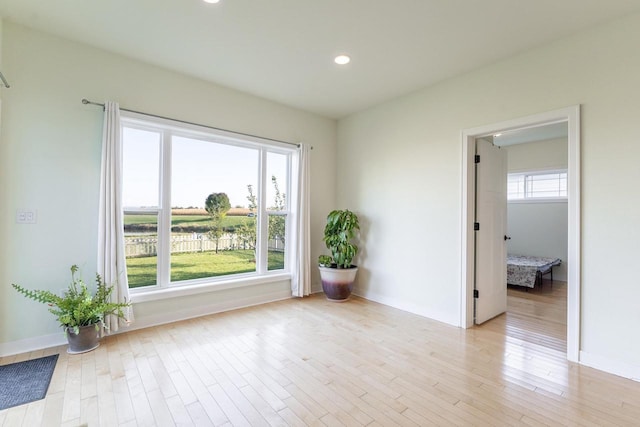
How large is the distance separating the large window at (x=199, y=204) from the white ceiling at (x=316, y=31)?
0.83 metres

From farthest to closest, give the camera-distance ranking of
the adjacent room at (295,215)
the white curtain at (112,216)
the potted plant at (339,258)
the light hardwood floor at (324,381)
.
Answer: the potted plant at (339,258) < the white curtain at (112,216) < the adjacent room at (295,215) < the light hardwood floor at (324,381)

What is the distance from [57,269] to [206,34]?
258cm

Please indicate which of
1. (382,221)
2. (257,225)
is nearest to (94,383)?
(257,225)

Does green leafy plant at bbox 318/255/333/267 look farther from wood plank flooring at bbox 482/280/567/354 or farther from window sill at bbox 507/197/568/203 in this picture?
window sill at bbox 507/197/568/203

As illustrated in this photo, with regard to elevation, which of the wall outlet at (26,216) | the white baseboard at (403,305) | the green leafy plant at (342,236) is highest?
the wall outlet at (26,216)

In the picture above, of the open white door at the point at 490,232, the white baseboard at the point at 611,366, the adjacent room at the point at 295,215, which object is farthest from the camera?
the open white door at the point at 490,232

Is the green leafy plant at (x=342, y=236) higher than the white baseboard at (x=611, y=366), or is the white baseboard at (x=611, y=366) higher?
the green leafy plant at (x=342, y=236)

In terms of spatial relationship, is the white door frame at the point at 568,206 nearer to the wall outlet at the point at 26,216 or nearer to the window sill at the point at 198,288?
the window sill at the point at 198,288

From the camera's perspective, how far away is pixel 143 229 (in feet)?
11.2

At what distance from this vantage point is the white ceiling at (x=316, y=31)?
2.34 meters

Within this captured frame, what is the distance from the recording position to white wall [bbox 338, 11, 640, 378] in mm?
2387

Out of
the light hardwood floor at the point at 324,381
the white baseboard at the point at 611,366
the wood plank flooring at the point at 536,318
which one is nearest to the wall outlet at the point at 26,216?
the light hardwood floor at the point at 324,381

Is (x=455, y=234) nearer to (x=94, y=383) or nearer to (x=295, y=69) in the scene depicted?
(x=295, y=69)

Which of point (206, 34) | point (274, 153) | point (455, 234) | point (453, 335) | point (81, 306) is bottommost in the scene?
point (453, 335)
